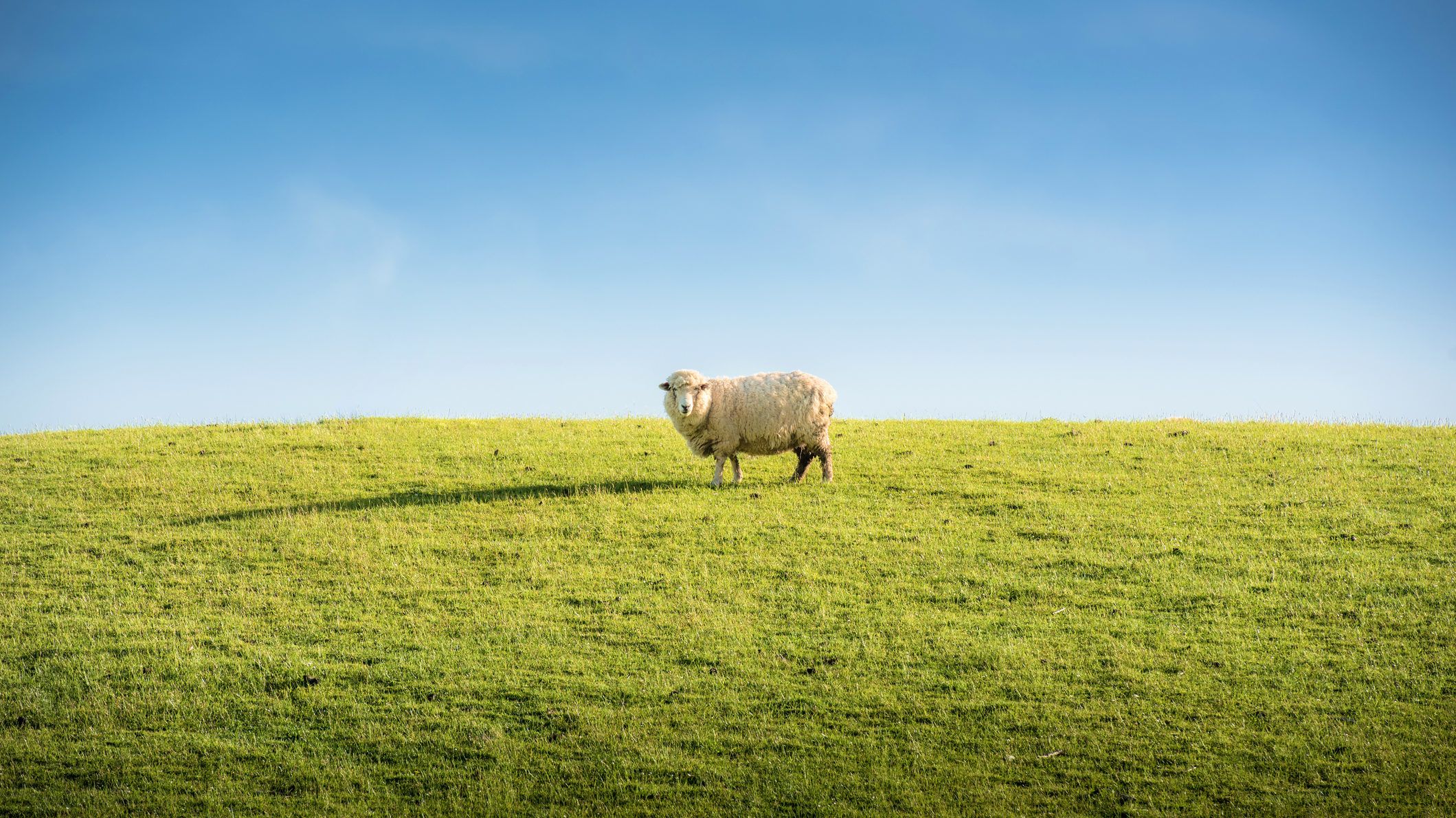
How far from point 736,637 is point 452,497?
11182 mm

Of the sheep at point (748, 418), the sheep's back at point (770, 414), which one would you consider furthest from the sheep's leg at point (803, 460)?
the sheep's back at point (770, 414)

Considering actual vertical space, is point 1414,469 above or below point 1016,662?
above

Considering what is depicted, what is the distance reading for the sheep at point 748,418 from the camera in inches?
947

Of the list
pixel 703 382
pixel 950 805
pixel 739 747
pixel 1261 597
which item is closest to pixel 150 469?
pixel 703 382

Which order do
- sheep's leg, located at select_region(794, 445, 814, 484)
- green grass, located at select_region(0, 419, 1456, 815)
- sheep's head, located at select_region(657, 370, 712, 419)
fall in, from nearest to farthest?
1. green grass, located at select_region(0, 419, 1456, 815)
2. sheep's head, located at select_region(657, 370, 712, 419)
3. sheep's leg, located at select_region(794, 445, 814, 484)

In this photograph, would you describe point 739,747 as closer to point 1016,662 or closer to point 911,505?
point 1016,662

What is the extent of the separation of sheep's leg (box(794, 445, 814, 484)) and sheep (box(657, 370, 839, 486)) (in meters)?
0.02

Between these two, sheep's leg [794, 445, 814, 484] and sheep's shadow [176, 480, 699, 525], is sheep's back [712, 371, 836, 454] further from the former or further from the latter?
sheep's shadow [176, 480, 699, 525]

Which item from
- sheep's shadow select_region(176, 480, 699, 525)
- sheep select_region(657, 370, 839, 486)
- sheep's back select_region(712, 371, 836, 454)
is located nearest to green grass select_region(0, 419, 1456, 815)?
sheep's shadow select_region(176, 480, 699, 525)

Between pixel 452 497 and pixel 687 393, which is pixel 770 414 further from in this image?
pixel 452 497

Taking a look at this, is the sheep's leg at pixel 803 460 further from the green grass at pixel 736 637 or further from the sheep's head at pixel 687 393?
the sheep's head at pixel 687 393

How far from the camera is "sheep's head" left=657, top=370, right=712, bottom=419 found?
23438mm

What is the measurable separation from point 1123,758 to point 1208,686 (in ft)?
8.70

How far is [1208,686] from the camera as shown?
13242mm
